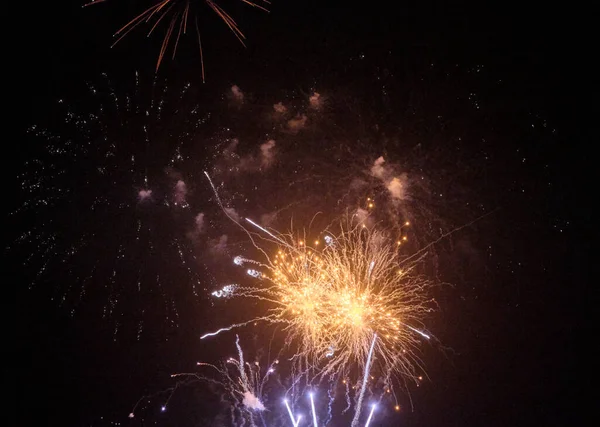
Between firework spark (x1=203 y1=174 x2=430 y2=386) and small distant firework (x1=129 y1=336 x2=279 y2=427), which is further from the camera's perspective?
small distant firework (x1=129 y1=336 x2=279 y2=427)

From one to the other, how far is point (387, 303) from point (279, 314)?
7.95 feet

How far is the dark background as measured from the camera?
7711 mm

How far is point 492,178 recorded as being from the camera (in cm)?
831

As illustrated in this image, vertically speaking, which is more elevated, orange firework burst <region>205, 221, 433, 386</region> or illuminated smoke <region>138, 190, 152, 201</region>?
illuminated smoke <region>138, 190, 152, 201</region>

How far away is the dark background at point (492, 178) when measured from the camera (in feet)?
→ 25.3

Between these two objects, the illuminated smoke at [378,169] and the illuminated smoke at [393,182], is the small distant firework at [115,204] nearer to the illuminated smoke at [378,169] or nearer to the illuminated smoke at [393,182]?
the illuminated smoke at [378,169]

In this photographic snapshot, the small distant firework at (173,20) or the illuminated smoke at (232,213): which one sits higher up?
the small distant firework at (173,20)

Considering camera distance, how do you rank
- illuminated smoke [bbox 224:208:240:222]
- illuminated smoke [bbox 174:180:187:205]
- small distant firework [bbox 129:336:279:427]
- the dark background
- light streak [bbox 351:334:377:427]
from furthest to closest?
small distant firework [bbox 129:336:279:427]
illuminated smoke [bbox 224:208:240:222]
illuminated smoke [bbox 174:180:187:205]
light streak [bbox 351:334:377:427]
the dark background

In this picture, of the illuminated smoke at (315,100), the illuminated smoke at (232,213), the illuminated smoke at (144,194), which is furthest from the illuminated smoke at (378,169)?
the illuminated smoke at (144,194)

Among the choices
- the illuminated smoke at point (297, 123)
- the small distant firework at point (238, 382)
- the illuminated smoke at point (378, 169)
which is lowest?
the small distant firework at point (238, 382)

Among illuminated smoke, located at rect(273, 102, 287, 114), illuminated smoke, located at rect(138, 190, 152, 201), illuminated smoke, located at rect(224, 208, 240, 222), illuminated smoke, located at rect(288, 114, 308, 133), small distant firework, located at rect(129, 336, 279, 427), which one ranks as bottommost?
small distant firework, located at rect(129, 336, 279, 427)

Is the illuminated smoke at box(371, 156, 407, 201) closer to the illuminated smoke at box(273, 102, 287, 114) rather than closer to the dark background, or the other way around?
the dark background

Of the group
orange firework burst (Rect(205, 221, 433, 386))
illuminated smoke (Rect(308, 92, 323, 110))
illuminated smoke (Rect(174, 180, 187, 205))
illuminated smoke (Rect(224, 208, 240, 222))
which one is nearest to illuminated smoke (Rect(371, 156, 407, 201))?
orange firework burst (Rect(205, 221, 433, 386))

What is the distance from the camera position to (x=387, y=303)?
771cm
